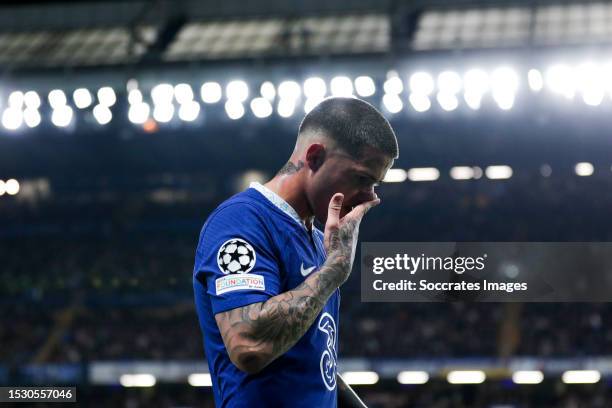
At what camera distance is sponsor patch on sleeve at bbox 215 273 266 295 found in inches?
61.6

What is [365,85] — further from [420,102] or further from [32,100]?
[32,100]

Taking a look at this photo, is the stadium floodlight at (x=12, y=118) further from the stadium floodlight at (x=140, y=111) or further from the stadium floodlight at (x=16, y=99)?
the stadium floodlight at (x=140, y=111)

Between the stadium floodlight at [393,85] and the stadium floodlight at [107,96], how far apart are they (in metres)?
5.04

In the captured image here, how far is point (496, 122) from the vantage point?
594 inches

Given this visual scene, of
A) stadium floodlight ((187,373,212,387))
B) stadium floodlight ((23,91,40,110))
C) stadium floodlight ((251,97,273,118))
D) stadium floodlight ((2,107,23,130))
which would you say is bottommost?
stadium floodlight ((187,373,212,387))

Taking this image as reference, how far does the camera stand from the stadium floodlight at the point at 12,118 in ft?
52.2

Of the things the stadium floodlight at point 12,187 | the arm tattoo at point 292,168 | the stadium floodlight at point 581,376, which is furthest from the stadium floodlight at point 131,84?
the arm tattoo at point 292,168

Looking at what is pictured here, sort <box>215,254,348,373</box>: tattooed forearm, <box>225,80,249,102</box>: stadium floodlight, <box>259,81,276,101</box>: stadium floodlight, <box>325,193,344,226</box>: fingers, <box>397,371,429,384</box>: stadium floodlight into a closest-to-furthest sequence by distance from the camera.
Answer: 1. <box>215,254,348,373</box>: tattooed forearm
2. <box>325,193,344,226</box>: fingers
3. <box>259,81,276,101</box>: stadium floodlight
4. <box>225,80,249,102</box>: stadium floodlight
5. <box>397,371,429,384</box>: stadium floodlight

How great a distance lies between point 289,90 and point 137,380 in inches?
256

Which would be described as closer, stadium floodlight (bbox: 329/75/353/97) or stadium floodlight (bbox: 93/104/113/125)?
stadium floodlight (bbox: 329/75/353/97)

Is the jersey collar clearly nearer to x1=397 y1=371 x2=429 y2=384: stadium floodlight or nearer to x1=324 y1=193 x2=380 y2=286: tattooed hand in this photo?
x1=324 y1=193 x2=380 y2=286: tattooed hand

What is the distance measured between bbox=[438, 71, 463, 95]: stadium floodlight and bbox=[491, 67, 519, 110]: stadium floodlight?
591 millimetres

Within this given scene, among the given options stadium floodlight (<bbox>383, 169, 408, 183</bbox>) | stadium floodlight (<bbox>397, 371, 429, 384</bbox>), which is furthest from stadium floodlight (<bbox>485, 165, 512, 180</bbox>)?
stadium floodlight (<bbox>397, 371, 429, 384</bbox>)

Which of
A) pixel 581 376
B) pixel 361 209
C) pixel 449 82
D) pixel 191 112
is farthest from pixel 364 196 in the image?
pixel 581 376
